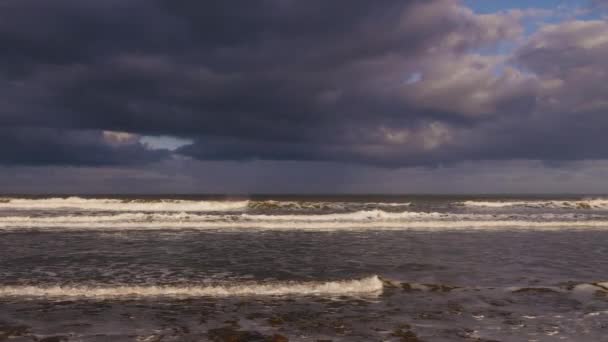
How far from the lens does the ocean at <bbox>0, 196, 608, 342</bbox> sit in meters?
8.10

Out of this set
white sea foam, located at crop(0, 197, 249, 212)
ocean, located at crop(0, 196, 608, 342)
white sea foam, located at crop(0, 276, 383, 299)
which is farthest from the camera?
white sea foam, located at crop(0, 197, 249, 212)

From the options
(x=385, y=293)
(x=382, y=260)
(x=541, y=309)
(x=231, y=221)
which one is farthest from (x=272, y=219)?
(x=541, y=309)

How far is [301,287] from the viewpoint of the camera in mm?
11523

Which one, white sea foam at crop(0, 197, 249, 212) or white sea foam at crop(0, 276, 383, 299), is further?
white sea foam at crop(0, 197, 249, 212)

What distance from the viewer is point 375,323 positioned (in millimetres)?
8508

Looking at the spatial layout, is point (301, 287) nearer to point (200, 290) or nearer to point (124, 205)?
point (200, 290)

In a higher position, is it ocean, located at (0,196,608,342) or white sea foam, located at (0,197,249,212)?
white sea foam, located at (0,197,249,212)

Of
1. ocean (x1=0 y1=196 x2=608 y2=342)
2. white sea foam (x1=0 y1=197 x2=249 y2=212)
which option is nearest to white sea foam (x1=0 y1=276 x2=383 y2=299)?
ocean (x1=0 y1=196 x2=608 y2=342)

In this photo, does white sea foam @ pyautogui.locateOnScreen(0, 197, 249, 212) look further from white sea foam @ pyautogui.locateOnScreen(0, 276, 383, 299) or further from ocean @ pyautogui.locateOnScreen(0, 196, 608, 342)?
white sea foam @ pyautogui.locateOnScreen(0, 276, 383, 299)

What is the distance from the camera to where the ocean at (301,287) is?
8.10 meters

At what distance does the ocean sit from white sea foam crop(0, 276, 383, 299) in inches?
1.2

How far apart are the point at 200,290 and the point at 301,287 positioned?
105 inches

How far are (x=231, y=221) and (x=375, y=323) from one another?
Result: 23454 mm

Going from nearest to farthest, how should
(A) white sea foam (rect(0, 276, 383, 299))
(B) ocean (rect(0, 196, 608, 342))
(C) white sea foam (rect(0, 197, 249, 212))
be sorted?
(B) ocean (rect(0, 196, 608, 342)) → (A) white sea foam (rect(0, 276, 383, 299)) → (C) white sea foam (rect(0, 197, 249, 212))
